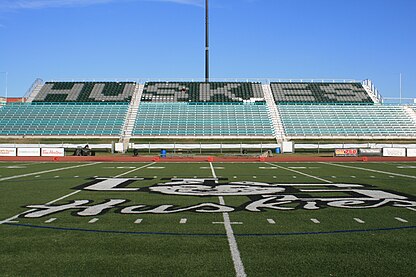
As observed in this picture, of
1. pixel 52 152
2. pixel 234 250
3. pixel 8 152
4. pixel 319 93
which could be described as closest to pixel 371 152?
pixel 52 152

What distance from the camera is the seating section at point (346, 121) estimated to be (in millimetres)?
65812

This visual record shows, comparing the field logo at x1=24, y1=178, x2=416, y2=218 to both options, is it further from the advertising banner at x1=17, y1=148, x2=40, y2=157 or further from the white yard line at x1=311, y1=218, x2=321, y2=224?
the advertising banner at x1=17, y1=148, x2=40, y2=157

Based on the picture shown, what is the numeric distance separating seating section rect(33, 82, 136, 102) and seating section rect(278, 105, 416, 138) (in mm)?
27080

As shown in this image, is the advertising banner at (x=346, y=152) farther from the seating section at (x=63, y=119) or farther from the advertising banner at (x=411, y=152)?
the seating section at (x=63, y=119)

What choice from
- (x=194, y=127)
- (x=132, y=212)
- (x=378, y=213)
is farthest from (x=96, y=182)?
(x=194, y=127)

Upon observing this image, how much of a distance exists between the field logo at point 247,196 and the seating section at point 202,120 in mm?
46571

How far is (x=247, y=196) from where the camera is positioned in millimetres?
14344

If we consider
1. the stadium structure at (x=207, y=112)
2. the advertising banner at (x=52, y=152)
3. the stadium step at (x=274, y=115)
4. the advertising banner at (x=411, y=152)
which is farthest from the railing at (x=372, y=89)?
the advertising banner at (x=52, y=152)

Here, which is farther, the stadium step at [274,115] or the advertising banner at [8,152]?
the stadium step at [274,115]

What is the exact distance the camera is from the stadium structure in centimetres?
6550

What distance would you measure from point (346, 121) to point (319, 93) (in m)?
11.4

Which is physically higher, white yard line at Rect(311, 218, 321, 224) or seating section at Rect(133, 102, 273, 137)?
seating section at Rect(133, 102, 273, 137)

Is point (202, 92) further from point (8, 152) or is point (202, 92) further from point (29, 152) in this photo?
point (8, 152)

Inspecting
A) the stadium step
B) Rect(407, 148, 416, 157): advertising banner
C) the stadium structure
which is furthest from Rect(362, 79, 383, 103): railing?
Rect(407, 148, 416, 157): advertising banner
